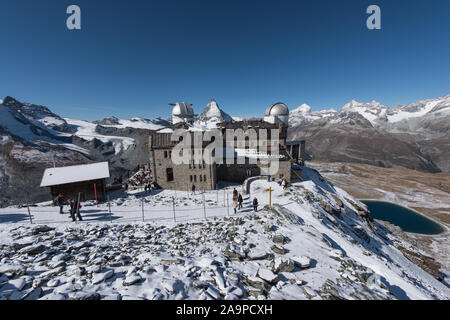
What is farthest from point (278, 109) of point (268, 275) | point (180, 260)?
point (180, 260)

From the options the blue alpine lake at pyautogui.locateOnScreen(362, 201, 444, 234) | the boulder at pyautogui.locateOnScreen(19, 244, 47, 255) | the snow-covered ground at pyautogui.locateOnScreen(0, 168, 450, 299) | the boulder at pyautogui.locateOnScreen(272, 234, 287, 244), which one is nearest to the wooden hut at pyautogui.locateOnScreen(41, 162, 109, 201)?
the snow-covered ground at pyautogui.locateOnScreen(0, 168, 450, 299)

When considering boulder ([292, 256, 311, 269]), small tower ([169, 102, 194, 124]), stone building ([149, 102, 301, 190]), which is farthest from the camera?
small tower ([169, 102, 194, 124])

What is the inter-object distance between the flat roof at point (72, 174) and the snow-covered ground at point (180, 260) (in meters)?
4.38

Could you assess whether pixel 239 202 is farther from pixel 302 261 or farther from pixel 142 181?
pixel 142 181

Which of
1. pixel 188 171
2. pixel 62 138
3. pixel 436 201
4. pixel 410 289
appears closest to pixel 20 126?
pixel 62 138

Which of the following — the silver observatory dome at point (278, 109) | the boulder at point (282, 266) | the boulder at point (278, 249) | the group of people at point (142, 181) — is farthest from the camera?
the silver observatory dome at point (278, 109)

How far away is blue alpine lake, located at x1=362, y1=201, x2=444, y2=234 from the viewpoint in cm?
4041

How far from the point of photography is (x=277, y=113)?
119 feet

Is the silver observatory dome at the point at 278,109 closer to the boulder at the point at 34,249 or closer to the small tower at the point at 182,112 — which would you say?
the small tower at the point at 182,112

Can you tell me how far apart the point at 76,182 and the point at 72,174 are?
4.62 feet

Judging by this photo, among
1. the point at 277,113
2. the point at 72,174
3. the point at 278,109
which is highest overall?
the point at 278,109

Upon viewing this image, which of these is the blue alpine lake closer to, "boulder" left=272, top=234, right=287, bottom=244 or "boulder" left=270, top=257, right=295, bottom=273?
"boulder" left=272, top=234, right=287, bottom=244

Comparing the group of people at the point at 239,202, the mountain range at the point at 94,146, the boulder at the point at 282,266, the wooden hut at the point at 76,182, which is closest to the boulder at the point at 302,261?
the boulder at the point at 282,266

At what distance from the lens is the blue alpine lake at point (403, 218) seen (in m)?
40.4
